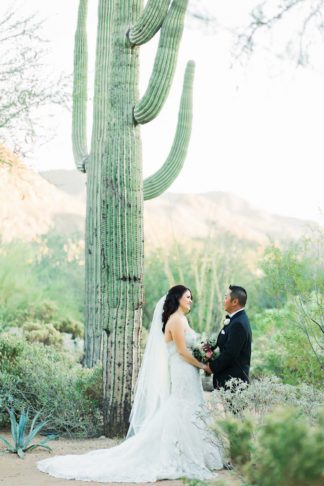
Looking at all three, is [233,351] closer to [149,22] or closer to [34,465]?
[34,465]

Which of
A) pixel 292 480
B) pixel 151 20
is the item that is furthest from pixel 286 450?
pixel 151 20

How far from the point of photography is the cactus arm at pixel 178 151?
11328 millimetres

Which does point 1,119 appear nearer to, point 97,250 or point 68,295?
point 97,250

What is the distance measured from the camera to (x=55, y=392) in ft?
29.1

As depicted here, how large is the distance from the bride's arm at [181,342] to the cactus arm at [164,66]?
2428 millimetres

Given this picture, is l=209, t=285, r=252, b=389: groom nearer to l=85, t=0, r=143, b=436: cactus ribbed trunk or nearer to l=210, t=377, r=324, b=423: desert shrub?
l=210, t=377, r=324, b=423: desert shrub

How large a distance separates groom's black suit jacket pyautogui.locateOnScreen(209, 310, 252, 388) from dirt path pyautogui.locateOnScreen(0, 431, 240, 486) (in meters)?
0.80

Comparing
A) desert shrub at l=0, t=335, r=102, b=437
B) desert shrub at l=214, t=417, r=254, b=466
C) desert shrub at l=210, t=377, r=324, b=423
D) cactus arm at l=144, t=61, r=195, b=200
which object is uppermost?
cactus arm at l=144, t=61, r=195, b=200

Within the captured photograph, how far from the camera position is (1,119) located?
1358cm

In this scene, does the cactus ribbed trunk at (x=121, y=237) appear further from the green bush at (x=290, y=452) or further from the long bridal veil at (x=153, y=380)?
the green bush at (x=290, y=452)

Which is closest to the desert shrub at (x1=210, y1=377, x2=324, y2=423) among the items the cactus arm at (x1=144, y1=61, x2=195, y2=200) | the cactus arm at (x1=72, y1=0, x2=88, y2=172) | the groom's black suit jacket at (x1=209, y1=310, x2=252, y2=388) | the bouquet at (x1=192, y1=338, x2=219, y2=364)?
the groom's black suit jacket at (x1=209, y1=310, x2=252, y2=388)

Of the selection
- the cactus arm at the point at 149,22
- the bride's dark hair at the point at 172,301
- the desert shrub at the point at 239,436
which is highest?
the cactus arm at the point at 149,22

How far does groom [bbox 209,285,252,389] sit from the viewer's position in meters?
7.00

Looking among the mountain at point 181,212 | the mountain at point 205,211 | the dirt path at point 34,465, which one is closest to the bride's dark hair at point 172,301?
the dirt path at point 34,465
